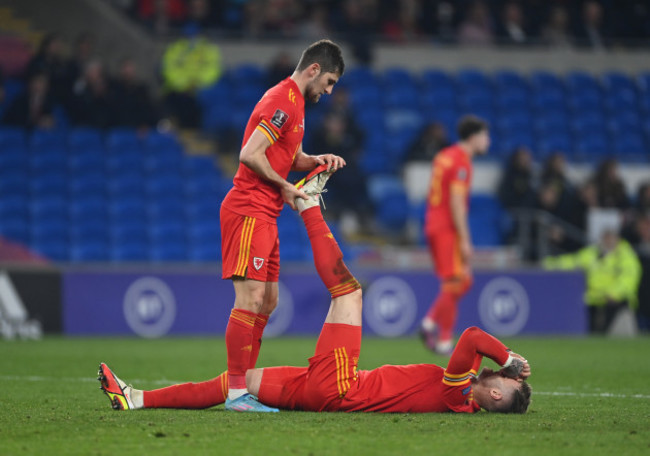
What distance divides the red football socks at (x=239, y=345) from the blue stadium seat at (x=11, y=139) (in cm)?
1046

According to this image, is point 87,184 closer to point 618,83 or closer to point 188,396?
point 188,396

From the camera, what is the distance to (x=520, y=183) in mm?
16469

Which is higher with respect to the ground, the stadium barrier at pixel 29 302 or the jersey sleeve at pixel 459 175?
the jersey sleeve at pixel 459 175

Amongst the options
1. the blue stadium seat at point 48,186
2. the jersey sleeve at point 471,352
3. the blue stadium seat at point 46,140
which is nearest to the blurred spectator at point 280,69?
the blue stadium seat at point 46,140

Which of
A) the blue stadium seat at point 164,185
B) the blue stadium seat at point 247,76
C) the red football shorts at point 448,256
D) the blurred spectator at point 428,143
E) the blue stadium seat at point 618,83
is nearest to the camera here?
the red football shorts at point 448,256

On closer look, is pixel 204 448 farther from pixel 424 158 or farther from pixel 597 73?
pixel 597 73

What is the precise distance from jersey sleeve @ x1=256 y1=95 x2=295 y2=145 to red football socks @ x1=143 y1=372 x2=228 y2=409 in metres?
1.46

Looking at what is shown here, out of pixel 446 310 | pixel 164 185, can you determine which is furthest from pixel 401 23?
pixel 446 310

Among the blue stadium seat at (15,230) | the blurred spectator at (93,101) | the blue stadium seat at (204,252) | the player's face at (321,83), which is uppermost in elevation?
the blurred spectator at (93,101)

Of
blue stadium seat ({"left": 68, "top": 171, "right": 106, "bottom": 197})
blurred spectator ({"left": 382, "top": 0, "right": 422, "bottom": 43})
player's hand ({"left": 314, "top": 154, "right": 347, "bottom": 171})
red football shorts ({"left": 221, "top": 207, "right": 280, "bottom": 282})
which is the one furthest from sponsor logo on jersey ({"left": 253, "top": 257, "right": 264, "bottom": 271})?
blurred spectator ({"left": 382, "top": 0, "right": 422, "bottom": 43})

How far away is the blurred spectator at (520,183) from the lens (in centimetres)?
1644

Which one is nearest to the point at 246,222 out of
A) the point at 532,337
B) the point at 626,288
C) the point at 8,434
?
the point at 8,434

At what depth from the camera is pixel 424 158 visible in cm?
1677

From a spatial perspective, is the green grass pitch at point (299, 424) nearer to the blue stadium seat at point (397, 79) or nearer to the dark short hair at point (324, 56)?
the dark short hair at point (324, 56)
